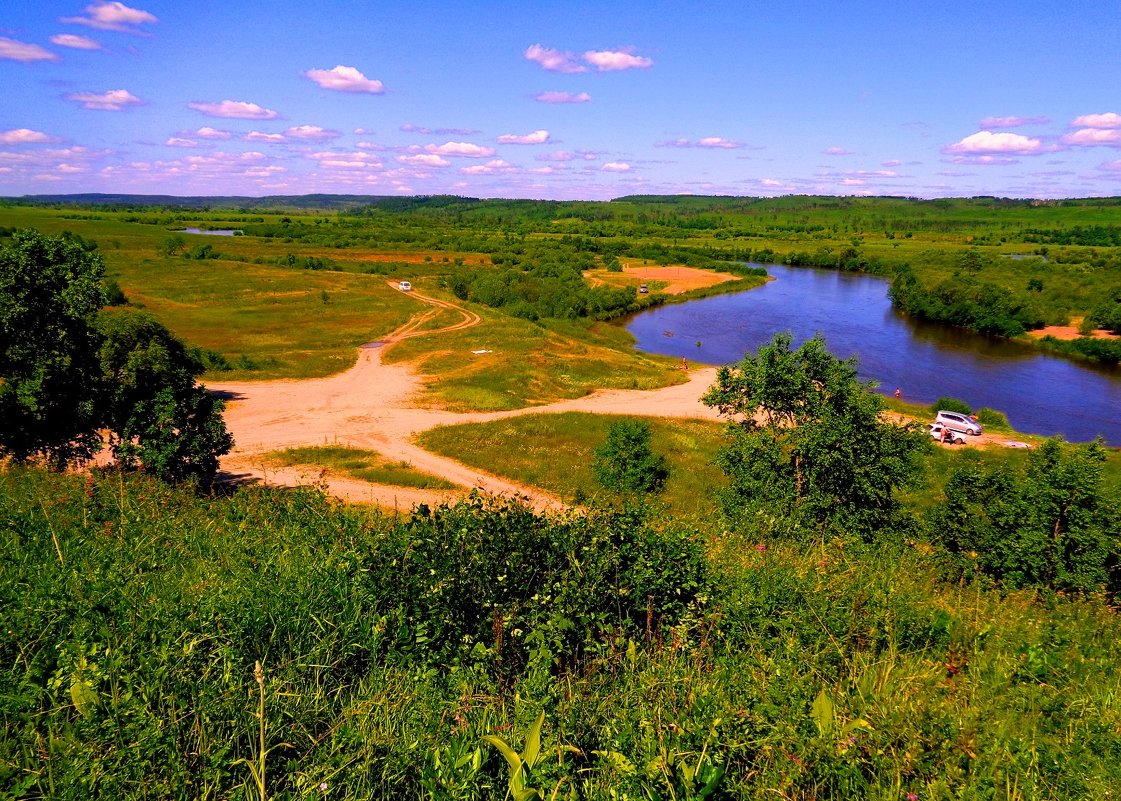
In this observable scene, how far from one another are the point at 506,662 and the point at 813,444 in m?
14.7

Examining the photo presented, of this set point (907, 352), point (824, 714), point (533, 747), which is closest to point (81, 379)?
point (533, 747)

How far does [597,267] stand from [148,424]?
114m

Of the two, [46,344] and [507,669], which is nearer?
[507,669]

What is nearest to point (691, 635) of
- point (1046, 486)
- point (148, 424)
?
point (1046, 486)

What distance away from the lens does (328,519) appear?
855 centimetres

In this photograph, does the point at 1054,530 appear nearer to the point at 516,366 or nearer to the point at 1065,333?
the point at 516,366

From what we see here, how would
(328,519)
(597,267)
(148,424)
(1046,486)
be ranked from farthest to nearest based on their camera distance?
(597,267), (148,424), (1046,486), (328,519)

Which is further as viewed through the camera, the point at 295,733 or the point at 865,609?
the point at 865,609

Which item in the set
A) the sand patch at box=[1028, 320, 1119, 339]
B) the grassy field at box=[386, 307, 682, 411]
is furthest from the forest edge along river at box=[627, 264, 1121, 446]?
the grassy field at box=[386, 307, 682, 411]

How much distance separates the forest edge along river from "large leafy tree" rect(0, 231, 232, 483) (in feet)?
94.0

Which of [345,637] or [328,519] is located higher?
[345,637]

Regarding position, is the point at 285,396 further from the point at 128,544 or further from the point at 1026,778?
the point at 1026,778

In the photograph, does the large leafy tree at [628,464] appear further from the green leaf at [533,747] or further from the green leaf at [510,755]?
the green leaf at [510,755]

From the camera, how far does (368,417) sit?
35719 millimetres
